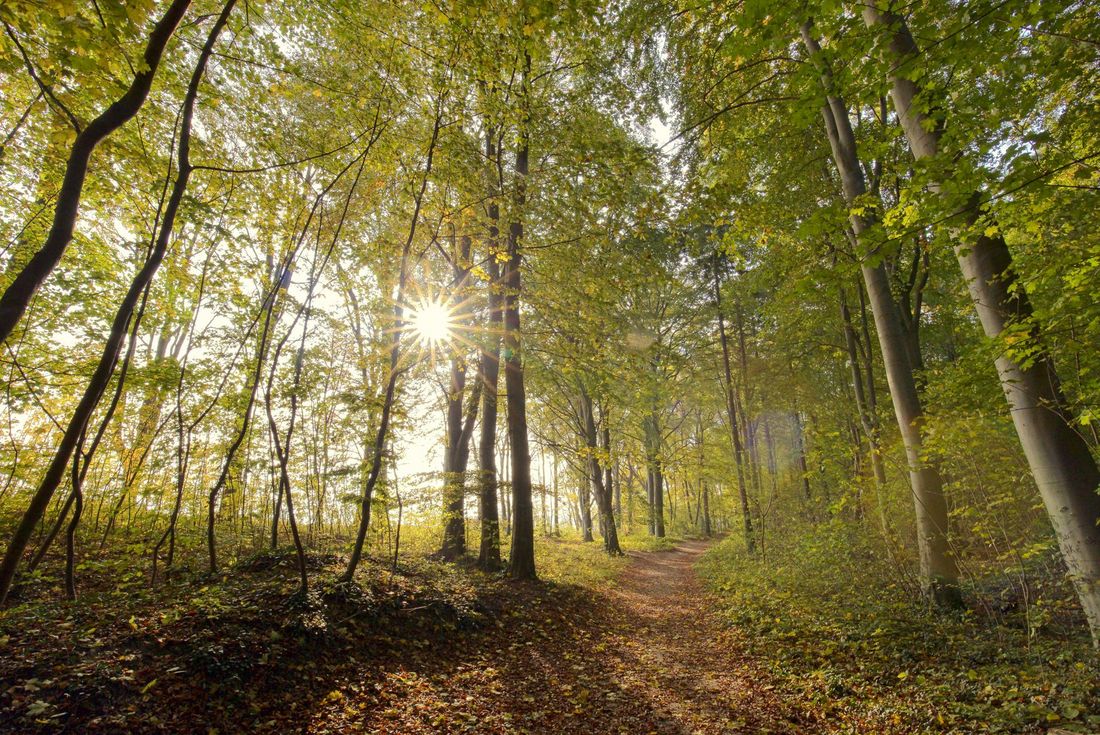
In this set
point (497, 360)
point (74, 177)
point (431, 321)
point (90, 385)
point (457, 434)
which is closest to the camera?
point (74, 177)

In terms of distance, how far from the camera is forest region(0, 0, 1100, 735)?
11.7 feet

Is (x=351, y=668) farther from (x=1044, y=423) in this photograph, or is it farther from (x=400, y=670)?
(x=1044, y=423)

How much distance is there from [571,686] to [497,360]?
674 centimetres

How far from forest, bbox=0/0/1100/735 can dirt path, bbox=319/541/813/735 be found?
5 centimetres

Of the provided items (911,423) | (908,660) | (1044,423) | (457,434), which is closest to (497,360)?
(457,434)

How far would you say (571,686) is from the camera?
487 cm

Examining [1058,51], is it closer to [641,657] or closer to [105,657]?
[641,657]

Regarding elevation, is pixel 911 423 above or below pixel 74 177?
below

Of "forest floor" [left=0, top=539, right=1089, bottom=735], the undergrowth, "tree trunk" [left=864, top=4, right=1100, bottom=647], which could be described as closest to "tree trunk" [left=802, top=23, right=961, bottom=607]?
the undergrowth

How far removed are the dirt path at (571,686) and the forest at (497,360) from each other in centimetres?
5

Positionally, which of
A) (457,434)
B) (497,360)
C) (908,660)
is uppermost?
(497,360)

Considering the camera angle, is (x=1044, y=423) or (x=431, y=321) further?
(x=431, y=321)

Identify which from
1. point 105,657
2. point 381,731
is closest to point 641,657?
point 381,731

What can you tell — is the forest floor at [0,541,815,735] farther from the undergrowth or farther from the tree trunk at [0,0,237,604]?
the tree trunk at [0,0,237,604]
